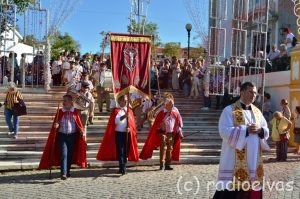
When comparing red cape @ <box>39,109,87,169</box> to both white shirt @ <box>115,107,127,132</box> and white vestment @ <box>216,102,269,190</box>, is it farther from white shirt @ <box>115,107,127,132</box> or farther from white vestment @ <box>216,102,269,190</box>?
white vestment @ <box>216,102,269,190</box>

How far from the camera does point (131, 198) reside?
29.6 feet

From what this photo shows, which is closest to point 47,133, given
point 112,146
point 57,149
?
point 112,146

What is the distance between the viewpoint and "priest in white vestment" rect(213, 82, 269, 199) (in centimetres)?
675

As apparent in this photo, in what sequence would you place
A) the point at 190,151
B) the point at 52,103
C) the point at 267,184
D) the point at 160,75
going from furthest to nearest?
the point at 160,75, the point at 52,103, the point at 190,151, the point at 267,184

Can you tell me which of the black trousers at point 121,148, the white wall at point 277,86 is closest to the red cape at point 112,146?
the black trousers at point 121,148

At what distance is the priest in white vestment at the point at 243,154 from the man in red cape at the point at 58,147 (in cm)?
509

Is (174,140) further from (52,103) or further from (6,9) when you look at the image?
(6,9)

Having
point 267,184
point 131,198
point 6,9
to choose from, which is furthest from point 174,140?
point 6,9

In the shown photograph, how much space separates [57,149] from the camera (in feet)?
37.4

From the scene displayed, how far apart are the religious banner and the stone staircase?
214cm

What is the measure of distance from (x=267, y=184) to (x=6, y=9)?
1106 centimetres

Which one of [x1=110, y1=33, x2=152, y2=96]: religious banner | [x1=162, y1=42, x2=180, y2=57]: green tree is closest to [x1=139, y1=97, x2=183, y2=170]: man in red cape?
[x1=110, y1=33, x2=152, y2=96]: religious banner

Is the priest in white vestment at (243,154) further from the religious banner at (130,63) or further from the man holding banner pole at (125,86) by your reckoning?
the religious banner at (130,63)

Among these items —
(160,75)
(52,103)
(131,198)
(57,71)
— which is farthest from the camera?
(160,75)
